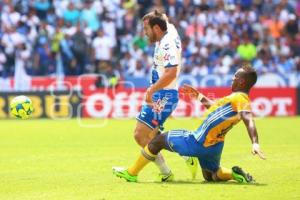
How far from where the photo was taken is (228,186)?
10.9 meters

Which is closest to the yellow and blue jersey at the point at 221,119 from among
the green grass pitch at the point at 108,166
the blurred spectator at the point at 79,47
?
the green grass pitch at the point at 108,166

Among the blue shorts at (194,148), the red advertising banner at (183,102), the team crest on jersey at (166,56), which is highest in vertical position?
the team crest on jersey at (166,56)

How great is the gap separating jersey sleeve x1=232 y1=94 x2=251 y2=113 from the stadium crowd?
17997 millimetres

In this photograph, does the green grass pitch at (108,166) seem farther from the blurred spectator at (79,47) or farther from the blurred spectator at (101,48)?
the blurred spectator at (79,47)

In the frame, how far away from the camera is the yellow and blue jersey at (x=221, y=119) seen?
10.9 m

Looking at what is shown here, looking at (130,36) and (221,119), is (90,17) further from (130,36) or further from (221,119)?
(221,119)

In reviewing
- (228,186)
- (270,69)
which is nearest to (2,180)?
(228,186)

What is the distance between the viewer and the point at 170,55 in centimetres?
1136

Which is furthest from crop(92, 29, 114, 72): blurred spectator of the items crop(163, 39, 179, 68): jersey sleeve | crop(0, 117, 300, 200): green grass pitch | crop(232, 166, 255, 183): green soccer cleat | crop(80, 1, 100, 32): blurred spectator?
crop(232, 166, 255, 183): green soccer cleat

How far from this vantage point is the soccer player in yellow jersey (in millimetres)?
10883

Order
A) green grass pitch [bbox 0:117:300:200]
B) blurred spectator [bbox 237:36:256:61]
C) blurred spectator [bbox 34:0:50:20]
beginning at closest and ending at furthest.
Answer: green grass pitch [bbox 0:117:300:200]
blurred spectator [bbox 237:36:256:61]
blurred spectator [bbox 34:0:50:20]

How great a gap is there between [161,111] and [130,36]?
19674 mm

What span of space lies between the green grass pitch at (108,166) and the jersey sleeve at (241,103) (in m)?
1.04

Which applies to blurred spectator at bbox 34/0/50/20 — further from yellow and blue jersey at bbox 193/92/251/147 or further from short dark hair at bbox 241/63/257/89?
short dark hair at bbox 241/63/257/89
